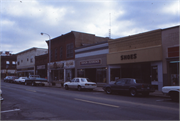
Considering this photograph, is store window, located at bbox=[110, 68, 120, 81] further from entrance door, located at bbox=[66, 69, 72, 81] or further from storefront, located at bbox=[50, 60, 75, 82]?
entrance door, located at bbox=[66, 69, 72, 81]

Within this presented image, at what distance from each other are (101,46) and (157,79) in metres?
10.1

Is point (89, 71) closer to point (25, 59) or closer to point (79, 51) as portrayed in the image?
point (79, 51)

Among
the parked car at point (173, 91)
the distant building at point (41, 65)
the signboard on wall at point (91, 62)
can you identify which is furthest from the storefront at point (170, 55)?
the distant building at point (41, 65)

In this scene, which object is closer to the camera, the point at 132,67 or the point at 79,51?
the point at 132,67

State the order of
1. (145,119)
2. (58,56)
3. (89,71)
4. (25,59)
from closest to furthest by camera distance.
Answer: (145,119)
(89,71)
(58,56)
(25,59)

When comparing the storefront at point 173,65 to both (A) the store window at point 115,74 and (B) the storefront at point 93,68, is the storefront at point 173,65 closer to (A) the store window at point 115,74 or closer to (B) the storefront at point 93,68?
(A) the store window at point 115,74

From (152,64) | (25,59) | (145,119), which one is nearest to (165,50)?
(152,64)

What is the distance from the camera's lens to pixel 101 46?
87.1ft

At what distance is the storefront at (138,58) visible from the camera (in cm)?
1918

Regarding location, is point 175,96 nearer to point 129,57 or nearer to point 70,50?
point 129,57

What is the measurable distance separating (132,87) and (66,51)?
70.2 feet

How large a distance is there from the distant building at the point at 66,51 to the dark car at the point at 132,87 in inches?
651

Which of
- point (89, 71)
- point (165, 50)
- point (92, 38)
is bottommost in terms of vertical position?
point (89, 71)

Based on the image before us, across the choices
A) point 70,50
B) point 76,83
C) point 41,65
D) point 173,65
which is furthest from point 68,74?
point 173,65
